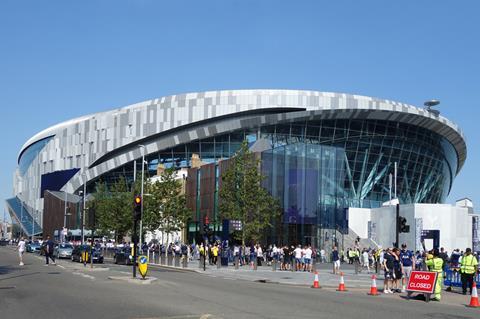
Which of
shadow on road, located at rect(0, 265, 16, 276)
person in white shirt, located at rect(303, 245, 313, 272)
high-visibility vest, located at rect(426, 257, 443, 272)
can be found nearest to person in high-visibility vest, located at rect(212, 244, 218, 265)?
person in white shirt, located at rect(303, 245, 313, 272)

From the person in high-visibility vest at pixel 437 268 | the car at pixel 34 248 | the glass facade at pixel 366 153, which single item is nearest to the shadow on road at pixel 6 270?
the person in high-visibility vest at pixel 437 268

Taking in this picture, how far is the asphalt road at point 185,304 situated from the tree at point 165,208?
136ft

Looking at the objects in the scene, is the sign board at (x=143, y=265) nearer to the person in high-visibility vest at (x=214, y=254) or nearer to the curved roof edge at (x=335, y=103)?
the person in high-visibility vest at (x=214, y=254)

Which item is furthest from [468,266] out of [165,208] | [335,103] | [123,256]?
[335,103]

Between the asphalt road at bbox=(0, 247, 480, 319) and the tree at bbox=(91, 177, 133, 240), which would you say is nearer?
the asphalt road at bbox=(0, 247, 480, 319)

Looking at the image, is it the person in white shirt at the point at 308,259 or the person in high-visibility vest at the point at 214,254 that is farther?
the person in high-visibility vest at the point at 214,254

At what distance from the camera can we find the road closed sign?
2447 centimetres

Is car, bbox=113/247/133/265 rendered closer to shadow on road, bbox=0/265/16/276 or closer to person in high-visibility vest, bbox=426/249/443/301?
shadow on road, bbox=0/265/16/276

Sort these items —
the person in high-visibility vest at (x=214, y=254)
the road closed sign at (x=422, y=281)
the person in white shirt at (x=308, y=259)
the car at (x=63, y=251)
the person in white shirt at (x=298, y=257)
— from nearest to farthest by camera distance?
the road closed sign at (x=422, y=281) → the person in white shirt at (x=308, y=259) → the person in white shirt at (x=298, y=257) → the person in high-visibility vest at (x=214, y=254) → the car at (x=63, y=251)

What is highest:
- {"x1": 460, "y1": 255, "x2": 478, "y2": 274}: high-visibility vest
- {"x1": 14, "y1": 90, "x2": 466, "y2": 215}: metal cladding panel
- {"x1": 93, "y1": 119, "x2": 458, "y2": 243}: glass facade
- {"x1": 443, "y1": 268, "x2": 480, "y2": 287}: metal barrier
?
{"x1": 14, "y1": 90, "x2": 466, "y2": 215}: metal cladding panel

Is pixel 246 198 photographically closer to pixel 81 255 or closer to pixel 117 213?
pixel 81 255

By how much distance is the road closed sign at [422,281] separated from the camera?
80.3ft

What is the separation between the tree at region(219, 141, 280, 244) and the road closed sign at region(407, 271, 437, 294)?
29.3 meters

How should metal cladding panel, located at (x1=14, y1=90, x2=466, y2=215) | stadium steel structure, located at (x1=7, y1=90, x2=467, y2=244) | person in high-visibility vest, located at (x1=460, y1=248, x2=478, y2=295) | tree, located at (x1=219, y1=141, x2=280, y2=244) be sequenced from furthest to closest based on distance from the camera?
metal cladding panel, located at (x1=14, y1=90, x2=466, y2=215)
stadium steel structure, located at (x1=7, y1=90, x2=467, y2=244)
tree, located at (x1=219, y1=141, x2=280, y2=244)
person in high-visibility vest, located at (x1=460, y1=248, x2=478, y2=295)
